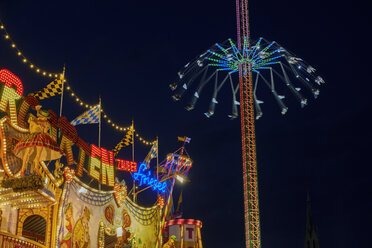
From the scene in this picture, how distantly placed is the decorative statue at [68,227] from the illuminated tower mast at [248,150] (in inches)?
767

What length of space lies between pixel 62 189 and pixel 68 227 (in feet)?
7.22

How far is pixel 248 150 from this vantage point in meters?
49.4

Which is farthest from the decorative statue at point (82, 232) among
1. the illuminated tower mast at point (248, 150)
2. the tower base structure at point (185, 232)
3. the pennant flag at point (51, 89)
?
the illuminated tower mast at point (248, 150)

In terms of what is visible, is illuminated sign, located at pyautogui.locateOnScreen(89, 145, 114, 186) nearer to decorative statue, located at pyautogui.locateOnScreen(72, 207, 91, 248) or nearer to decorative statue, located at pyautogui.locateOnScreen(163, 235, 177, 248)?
decorative statue, located at pyautogui.locateOnScreen(72, 207, 91, 248)

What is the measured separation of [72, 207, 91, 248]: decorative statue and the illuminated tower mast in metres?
17.7

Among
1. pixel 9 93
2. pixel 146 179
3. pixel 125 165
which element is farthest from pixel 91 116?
pixel 9 93

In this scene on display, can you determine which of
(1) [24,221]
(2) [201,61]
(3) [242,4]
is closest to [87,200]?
(1) [24,221]

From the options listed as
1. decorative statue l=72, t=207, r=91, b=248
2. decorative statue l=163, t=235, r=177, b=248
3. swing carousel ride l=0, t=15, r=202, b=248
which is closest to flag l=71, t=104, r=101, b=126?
swing carousel ride l=0, t=15, r=202, b=248

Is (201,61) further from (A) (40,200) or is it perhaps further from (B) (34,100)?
(A) (40,200)

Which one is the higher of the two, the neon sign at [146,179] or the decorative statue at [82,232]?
the neon sign at [146,179]

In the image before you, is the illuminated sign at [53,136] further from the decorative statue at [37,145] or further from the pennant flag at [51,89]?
the pennant flag at [51,89]

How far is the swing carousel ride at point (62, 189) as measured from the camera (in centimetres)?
2741

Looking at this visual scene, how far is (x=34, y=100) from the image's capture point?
30.2 meters

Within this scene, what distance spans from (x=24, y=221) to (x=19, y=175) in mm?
3329
